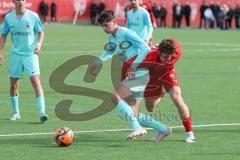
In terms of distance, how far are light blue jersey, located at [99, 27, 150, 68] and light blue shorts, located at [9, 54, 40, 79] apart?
1.81 metres

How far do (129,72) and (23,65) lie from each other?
2.61 metres

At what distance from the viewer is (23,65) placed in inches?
514

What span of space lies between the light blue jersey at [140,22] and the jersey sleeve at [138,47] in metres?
5.92

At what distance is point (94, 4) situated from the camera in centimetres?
6009

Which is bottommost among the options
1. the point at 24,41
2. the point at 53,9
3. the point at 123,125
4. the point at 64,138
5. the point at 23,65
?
the point at 53,9

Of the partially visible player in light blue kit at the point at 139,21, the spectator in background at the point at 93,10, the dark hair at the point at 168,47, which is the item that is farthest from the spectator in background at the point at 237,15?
the dark hair at the point at 168,47

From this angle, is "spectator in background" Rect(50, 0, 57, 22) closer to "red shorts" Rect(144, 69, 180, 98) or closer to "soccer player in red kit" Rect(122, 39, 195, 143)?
"red shorts" Rect(144, 69, 180, 98)

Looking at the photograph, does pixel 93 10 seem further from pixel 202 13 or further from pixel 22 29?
pixel 22 29

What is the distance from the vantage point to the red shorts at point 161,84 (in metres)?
11.0

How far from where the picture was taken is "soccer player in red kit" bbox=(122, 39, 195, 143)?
10.7 metres

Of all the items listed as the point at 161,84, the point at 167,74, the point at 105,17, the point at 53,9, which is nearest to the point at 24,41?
the point at 105,17

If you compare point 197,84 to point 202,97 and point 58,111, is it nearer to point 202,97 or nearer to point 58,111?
point 202,97

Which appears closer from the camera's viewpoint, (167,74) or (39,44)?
(167,74)

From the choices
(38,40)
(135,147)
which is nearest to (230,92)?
(38,40)
